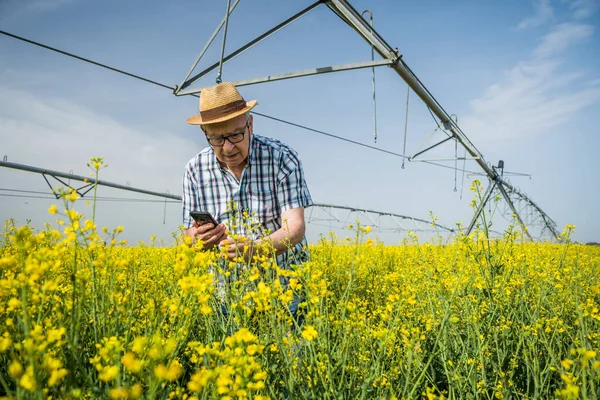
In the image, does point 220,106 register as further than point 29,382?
Yes

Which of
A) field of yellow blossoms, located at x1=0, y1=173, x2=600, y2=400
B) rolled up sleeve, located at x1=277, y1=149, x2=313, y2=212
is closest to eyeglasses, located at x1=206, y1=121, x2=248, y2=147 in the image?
rolled up sleeve, located at x1=277, y1=149, x2=313, y2=212

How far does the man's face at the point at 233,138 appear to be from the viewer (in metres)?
2.29

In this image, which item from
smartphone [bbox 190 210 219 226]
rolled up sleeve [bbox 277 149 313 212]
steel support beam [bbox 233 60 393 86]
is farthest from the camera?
steel support beam [bbox 233 60 393 86]

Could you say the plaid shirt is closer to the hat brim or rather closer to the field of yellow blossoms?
the hat brim

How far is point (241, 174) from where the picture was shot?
8.29ft

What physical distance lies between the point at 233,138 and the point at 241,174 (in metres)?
0.31

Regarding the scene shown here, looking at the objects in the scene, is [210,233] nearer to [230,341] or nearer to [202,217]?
[202,217]

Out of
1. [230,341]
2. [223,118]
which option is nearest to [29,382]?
[230,341]

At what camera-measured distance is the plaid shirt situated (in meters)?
2.45

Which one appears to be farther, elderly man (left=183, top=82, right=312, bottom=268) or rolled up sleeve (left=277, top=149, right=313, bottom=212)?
rolled up sleeve (left=277, top=149, right=313, bottom=212)

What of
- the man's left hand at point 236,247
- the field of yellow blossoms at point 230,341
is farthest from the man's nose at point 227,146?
the field of yellow blossoms at point 230,341

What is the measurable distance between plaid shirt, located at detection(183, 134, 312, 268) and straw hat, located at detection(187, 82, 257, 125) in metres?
0.25

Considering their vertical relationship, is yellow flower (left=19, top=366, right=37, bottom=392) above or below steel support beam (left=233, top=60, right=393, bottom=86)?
below

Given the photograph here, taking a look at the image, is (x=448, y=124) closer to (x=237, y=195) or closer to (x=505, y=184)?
(x=237, y=195)
